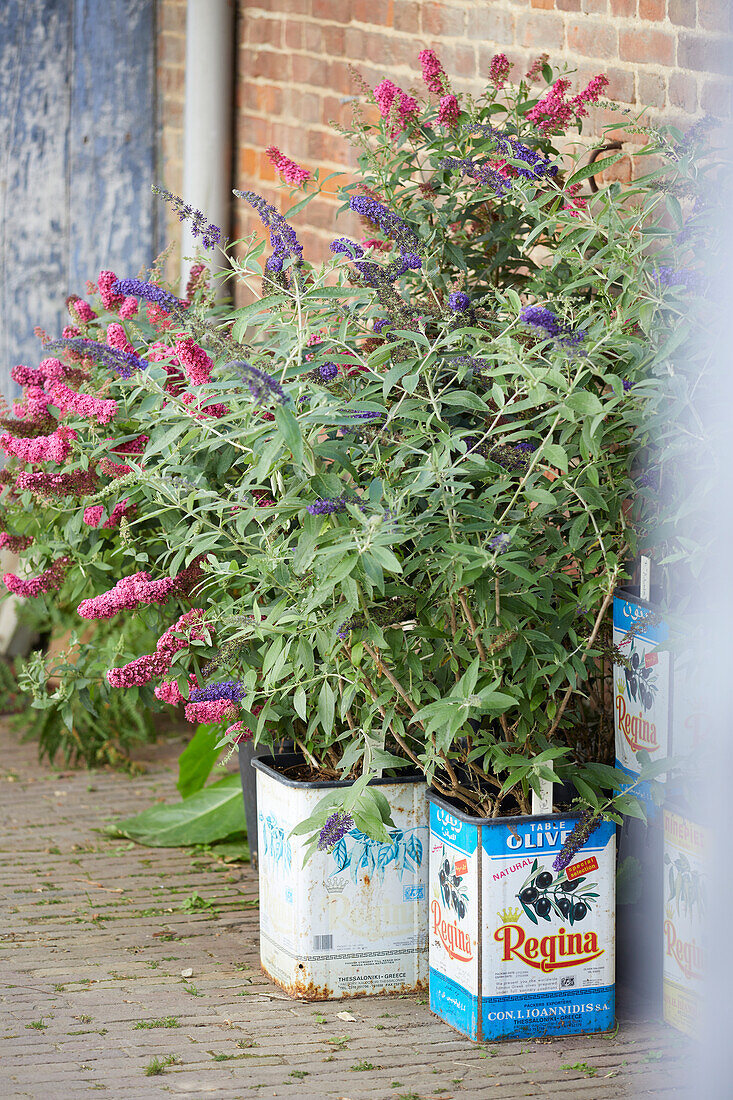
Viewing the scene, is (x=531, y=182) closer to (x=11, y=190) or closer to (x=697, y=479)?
(x=697, y=479)

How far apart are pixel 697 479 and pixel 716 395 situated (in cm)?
15

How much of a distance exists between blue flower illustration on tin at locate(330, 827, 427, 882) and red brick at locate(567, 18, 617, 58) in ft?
5.68

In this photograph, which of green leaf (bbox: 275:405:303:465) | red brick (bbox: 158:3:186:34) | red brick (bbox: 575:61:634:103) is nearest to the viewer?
green leaf (bbox: 275:405:303:465)

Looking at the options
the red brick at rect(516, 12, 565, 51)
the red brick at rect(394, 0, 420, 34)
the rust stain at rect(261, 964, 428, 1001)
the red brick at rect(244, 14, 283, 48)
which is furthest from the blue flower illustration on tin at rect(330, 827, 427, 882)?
the red brick at rect(244, 14, 283, 48)

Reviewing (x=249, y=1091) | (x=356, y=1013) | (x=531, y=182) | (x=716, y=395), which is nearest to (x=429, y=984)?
(x=356, y=1013)

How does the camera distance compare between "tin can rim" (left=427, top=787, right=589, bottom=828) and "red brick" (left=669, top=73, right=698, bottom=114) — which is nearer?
"tin can rim" (left=427, top=787, right=589, bottom=828)

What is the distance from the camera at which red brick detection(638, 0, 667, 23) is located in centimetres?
302

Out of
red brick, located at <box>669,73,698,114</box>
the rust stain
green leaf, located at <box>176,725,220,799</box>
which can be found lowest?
the rust stain

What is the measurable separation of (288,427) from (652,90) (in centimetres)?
141

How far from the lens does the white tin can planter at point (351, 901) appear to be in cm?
276

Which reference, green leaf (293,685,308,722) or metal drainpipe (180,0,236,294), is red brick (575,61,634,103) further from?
metal drainpipe (180,0,236,294)

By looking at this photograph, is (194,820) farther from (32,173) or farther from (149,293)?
(32,173)

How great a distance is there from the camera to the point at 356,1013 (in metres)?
2.77

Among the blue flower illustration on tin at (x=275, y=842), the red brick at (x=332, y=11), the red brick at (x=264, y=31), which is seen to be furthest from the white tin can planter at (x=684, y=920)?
the red brick at (x=264, y=31)
